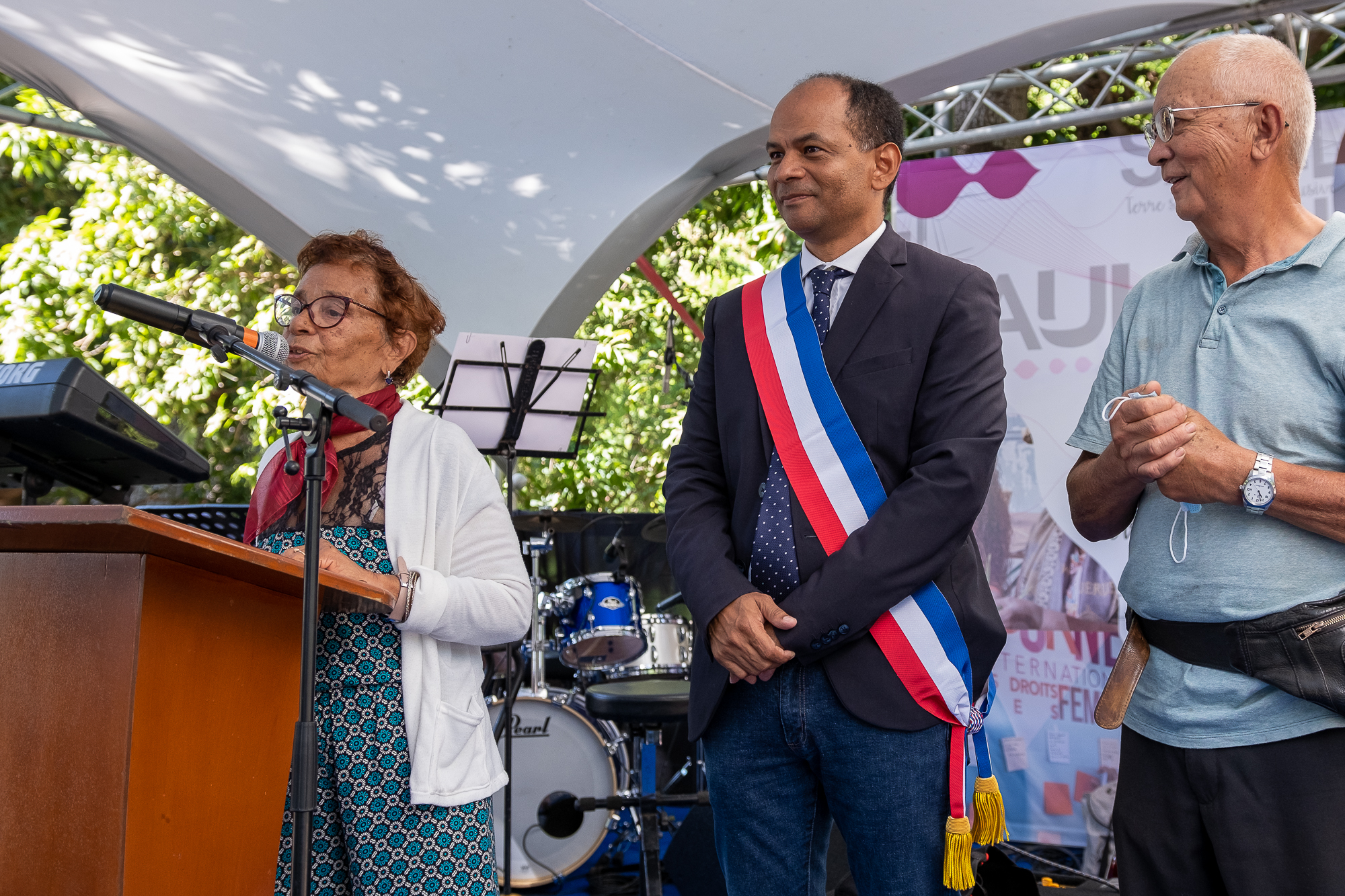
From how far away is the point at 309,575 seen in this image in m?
1.40

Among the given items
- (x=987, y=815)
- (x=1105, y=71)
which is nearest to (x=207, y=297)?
(x=1105, y=71)

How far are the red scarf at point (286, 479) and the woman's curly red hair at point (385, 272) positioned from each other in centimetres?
16

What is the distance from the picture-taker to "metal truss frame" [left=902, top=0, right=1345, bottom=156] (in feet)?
12.4

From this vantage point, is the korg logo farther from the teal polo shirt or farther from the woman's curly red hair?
the teal polo shirt

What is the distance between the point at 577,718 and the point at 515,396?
169 cm

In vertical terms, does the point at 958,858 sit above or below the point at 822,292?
below

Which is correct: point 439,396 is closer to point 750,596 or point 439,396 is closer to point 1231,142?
point 750,596

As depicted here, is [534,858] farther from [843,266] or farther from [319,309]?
[843,266]

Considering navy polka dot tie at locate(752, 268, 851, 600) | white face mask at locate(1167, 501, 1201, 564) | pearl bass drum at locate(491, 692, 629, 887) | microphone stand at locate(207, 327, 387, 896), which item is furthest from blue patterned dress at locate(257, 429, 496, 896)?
pearl bass drum at locate(491, 692, 629, 887)

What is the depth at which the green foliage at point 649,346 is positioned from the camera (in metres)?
9.27

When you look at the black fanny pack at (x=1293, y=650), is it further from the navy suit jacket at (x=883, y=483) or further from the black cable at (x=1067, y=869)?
the black cable at (x=1067, y=869)

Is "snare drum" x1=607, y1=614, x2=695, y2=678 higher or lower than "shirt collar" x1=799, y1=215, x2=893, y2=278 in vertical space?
lower

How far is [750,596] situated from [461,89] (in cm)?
321

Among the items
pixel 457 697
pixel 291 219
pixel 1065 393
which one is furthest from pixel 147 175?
pixel 457 697
